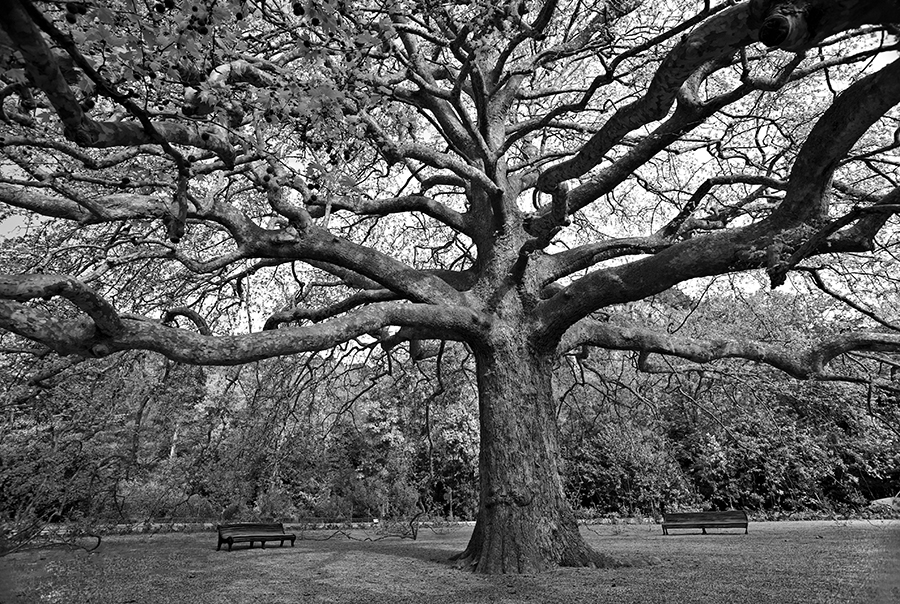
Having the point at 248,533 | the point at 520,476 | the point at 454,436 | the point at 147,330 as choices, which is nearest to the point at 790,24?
the point at 147,330

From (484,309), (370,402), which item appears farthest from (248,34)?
(370,402)

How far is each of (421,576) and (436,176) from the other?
6.07 meters

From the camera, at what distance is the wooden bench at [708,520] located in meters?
12.1

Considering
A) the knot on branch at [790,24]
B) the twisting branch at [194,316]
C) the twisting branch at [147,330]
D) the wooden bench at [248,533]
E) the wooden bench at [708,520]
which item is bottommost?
the wooden bench at [248,533]

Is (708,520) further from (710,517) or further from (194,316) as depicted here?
(194,316)

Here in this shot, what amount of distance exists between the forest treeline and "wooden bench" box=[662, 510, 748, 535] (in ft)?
4.79

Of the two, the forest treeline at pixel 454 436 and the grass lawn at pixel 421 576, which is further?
the forest treeline at pixel 454 436

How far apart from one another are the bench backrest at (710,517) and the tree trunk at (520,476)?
20.5 feet

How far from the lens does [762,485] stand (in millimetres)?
16969

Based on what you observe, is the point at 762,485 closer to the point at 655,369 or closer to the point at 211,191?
the point at 655,369

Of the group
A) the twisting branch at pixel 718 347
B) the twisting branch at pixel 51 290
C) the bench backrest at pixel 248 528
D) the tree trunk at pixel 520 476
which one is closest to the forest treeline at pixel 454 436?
the twisting branch at pixel 718 347

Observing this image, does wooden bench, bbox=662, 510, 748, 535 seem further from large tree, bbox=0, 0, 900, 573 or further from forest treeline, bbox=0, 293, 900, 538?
large tree, bbox=0, 0, 900, 573

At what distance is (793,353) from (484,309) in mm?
4593

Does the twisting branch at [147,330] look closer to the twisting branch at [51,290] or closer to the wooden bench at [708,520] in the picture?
the twisting branch at [51,290]
